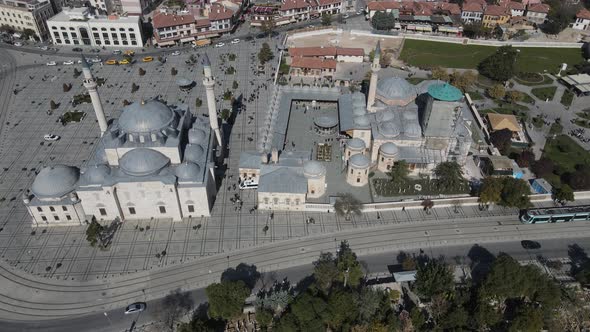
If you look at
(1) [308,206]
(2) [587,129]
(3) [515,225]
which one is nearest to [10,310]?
(1) [308,206]

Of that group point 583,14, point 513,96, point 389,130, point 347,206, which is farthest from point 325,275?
point 583,14

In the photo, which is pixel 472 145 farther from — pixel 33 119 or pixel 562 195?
pixel 33 119

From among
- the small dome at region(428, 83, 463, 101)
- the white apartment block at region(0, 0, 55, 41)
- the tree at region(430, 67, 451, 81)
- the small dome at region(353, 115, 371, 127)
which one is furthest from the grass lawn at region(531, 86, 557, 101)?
the white apartment block at region(0, 0, 55, 41)

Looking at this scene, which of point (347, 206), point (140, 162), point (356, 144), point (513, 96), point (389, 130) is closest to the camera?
point (140, 162)

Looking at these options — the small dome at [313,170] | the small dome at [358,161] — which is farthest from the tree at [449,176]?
the small dome at [313,170]

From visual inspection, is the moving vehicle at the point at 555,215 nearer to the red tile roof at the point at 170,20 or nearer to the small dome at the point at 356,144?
the small dome at the point at 356,144

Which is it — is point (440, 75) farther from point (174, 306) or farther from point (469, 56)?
point (174, 306)
